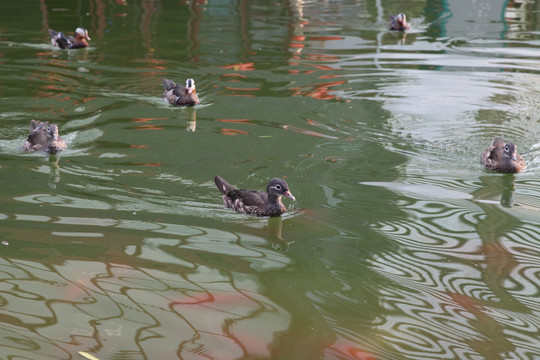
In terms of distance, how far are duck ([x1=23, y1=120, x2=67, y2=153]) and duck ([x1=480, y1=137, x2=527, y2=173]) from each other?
4.84 metres

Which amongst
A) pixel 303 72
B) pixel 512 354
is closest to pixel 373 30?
pixel 303 72

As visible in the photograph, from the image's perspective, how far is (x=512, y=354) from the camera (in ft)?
19.7

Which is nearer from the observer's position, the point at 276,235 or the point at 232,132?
the point at 276,235

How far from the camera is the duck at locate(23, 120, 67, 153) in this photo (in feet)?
32.4

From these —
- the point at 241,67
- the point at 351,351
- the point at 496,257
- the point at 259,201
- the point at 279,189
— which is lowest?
the point at 351,351

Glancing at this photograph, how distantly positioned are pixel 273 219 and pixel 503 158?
287 cm

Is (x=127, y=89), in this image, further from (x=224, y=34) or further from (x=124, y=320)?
(x=124, y=320)

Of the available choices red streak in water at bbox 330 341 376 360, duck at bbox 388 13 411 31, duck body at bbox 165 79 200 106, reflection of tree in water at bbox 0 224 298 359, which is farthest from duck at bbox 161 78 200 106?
duck at bbox 388 13 411 31

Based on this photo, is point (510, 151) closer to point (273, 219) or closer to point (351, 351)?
point (273, 219)

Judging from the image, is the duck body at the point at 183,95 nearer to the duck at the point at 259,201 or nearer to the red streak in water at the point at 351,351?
the duck at the point at 259,201

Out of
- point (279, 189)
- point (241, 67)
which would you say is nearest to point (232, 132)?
point (279, 189)

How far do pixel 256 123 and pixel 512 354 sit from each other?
6031 millimetres

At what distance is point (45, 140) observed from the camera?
32.5ft

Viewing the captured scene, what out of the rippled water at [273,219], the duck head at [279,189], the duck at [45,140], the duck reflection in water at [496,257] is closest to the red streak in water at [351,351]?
the rippled water at [273,219]
